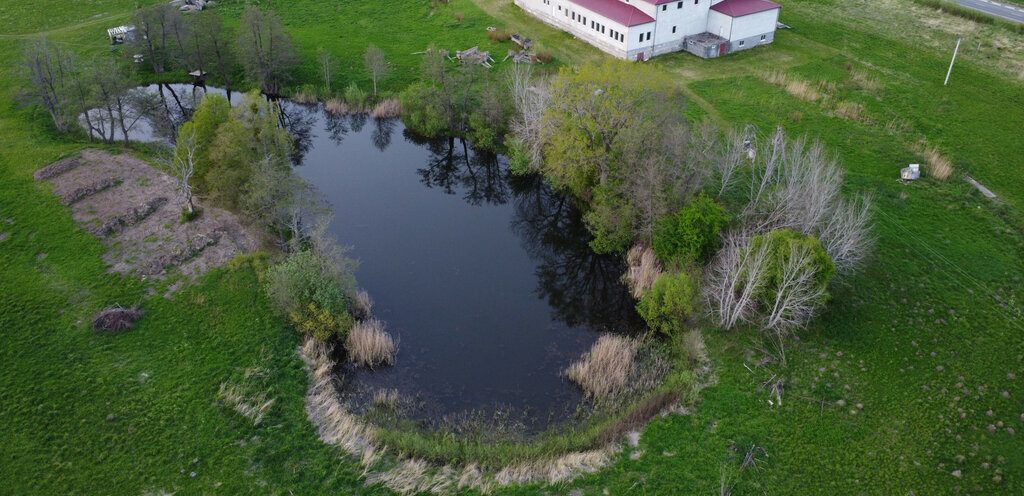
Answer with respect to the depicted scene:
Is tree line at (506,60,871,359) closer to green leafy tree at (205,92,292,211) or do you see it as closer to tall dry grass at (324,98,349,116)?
green leafy tree at (205,92,292,211)

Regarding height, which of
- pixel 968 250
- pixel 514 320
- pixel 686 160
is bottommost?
pixel 514 320

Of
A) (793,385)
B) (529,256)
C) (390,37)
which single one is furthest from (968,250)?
(390,37)

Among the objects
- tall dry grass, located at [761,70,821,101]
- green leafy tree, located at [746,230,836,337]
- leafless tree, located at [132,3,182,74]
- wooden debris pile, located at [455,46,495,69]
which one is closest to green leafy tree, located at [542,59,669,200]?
green leafy tree, located at [746,230,836,337]

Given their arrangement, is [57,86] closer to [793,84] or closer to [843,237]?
[843,237]

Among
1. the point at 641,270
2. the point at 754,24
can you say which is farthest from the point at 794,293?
the point at 754,24

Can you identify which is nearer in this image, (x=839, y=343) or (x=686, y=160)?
(x=839, y=343)

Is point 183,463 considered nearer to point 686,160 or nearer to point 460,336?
point 460,336

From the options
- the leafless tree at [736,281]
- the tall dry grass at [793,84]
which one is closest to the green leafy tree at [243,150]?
the leafless tree at [736,281]
